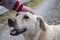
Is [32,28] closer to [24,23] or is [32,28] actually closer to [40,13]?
[24,23]

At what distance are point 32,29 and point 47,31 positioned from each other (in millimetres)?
271

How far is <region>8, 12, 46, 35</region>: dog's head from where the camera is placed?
3.43 metres

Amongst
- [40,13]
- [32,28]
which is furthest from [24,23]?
[40,13]

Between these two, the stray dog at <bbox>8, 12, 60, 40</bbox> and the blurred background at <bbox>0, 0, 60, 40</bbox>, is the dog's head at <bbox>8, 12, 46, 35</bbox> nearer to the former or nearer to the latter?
the stray dog at <bbox>8, 12, 60, 40</bbox>

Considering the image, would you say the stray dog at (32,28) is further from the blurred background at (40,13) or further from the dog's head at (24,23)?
the blurred background at (40,13)

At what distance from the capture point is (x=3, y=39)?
5.11m

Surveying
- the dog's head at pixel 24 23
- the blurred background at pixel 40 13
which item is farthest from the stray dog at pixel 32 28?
the blurred background at pixel 40 13

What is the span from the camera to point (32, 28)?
3525 mm

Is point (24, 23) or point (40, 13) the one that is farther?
point (40, 13)

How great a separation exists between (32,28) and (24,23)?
6.5 inches

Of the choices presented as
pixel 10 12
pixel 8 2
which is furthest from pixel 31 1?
pixel 8 2

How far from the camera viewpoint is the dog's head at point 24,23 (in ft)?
11.2

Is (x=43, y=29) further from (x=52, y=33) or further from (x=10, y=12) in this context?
(x=10, y=12)

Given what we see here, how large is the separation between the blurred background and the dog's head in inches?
58.3
